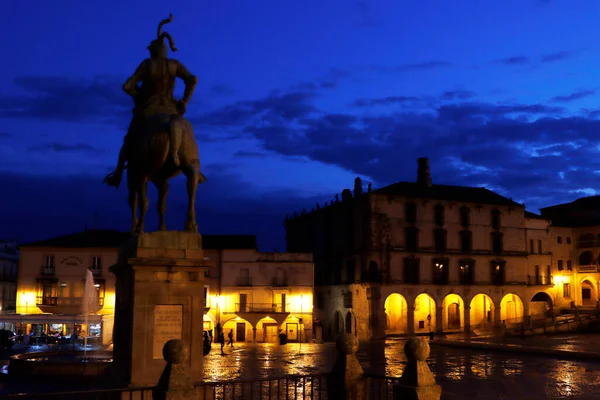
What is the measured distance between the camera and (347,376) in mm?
10664

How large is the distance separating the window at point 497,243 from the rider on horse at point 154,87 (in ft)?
191

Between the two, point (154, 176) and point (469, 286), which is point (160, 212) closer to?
point (154, 176)

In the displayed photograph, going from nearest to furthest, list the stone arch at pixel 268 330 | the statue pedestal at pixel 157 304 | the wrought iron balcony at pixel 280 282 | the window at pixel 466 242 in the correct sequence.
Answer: the statue pedestal at pixel 157 304 < the stone arch at pixel 268 330 < the wrought iron balcony at pixel 280 282 < the window at pixel 466 242

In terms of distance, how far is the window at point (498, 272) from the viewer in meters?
66.1

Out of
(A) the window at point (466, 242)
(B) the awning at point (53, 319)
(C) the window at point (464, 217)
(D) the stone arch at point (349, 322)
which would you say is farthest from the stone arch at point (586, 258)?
(B) the awning at point (53, 319)

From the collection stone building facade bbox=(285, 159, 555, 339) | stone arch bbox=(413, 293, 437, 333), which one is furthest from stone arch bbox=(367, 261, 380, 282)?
stone arch bbox=(413, 293, 437, 333)

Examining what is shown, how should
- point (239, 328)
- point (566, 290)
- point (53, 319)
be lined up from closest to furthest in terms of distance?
point (53, 319), point (239, 328), point (566, 290)

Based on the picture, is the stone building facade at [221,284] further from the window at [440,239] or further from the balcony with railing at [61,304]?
the window at [440,239]

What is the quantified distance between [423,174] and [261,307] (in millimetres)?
24021

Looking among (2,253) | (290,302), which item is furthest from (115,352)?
(2,253)

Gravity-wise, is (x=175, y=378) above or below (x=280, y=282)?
below

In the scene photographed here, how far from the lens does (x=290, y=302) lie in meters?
57.0

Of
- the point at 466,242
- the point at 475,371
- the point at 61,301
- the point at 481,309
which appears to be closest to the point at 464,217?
the point at 466,242

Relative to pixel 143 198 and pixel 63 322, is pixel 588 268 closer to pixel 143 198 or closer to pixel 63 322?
pixel 63 322
